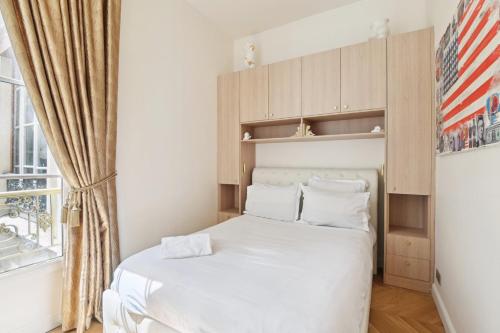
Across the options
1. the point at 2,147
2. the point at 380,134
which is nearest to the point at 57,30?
the point at 2,147

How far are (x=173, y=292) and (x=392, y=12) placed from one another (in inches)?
127

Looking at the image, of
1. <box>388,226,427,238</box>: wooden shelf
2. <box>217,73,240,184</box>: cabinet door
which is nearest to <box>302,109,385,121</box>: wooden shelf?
<box>217,73,240,184</box>: cabinet door

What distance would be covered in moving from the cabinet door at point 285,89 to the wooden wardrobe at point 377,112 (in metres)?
0.01

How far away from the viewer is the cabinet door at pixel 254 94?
117 inches

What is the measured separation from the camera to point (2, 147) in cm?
163

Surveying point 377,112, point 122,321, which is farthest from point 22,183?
point 377,112

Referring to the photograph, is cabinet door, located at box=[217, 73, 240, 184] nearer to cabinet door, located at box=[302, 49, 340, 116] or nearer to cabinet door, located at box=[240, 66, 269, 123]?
cabinet door, located at box=[240, 66, 269, 123]

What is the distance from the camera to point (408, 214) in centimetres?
258

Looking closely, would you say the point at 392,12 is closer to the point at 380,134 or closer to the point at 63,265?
the point at 380,134

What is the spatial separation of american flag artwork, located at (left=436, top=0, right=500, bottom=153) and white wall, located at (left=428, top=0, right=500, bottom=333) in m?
0.10

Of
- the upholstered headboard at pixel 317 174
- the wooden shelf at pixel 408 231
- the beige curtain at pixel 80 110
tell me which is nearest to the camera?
the beige curtain at pixel 80 110

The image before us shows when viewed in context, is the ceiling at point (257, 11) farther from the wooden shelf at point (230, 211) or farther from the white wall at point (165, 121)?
the wooden shelf at point (230, 211)

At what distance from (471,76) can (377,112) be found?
122 cm

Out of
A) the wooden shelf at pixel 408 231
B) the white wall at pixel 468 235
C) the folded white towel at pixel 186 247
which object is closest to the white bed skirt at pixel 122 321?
the folded white towel at pixel 186 247
